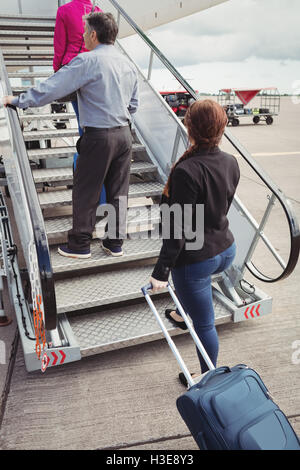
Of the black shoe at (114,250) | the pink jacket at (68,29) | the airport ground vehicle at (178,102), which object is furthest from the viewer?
the airport ground vehicle at (178,102)

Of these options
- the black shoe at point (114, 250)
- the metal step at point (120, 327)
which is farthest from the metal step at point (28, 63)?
the metal step at point (120, 327)

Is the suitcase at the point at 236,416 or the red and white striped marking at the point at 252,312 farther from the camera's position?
the red and white striped marking at the point at 252,312

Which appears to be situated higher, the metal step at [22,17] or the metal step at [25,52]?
the metal step at [22,17]

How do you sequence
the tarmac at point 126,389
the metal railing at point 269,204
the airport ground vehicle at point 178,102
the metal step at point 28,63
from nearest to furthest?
the tarmac at point 126,389 → the metal railing at point 269,204 → the metal step at point 28,63 → the airport ground vehicle at point 178,102

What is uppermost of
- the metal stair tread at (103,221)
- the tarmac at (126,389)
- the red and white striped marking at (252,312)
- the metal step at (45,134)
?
the metal step at (45,134)

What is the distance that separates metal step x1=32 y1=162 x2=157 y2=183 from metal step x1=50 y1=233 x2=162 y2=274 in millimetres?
633

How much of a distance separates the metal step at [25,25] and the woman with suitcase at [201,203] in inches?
191

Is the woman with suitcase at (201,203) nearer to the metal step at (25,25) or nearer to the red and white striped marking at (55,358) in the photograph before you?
the red and white striped marking at (55,358)

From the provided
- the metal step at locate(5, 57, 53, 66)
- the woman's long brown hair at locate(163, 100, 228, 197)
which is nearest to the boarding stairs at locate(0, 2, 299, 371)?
the woman's long brown hair at locate(163, 100, 228, 197)

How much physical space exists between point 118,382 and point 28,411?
56 cm

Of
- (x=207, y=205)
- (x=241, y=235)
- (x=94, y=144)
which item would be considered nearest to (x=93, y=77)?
(x=94, y=144)

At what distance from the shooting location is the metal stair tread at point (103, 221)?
10.7ft

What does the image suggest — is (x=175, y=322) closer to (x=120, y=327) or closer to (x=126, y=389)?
(x=120, y=327)

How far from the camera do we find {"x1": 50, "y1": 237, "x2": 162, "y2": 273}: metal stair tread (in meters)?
2.95
